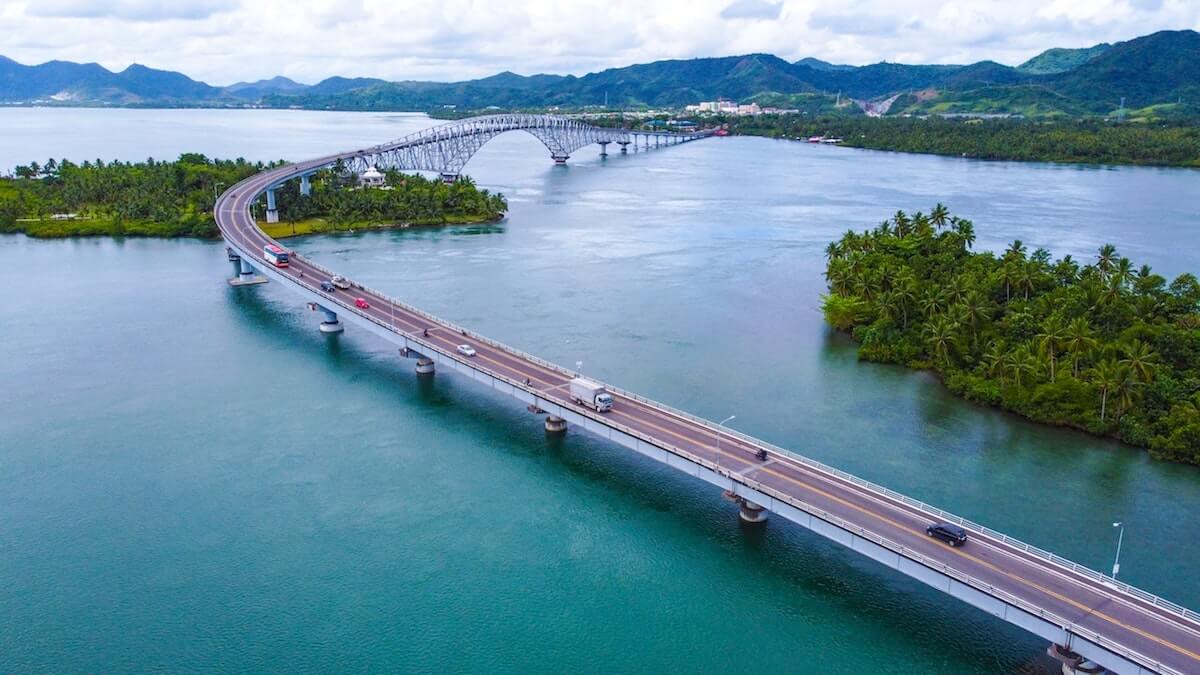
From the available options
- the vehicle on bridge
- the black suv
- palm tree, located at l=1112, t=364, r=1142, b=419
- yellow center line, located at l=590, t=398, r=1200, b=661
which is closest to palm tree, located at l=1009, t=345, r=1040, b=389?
palm tree, located at l=1112, t=364, r=1142, b=419

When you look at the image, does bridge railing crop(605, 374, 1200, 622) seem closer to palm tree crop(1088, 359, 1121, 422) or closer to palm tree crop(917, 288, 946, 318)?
palm tree crop(1088, 359, 1121, 422)

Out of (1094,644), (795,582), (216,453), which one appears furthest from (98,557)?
(1094,644)

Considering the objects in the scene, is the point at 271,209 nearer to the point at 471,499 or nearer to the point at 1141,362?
the point at 471,499

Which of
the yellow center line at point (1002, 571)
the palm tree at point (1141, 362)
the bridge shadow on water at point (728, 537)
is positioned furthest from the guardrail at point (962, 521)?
the palm tree at point (1141, 362)

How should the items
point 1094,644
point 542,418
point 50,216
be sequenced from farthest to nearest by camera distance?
point 50,216, point 542,418, point 1094,644

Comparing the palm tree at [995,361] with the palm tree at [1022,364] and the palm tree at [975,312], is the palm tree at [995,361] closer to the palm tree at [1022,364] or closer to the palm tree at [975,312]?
the palm tree at [1022,364]

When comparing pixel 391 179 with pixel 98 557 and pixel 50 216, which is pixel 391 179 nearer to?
pixel 50 216
